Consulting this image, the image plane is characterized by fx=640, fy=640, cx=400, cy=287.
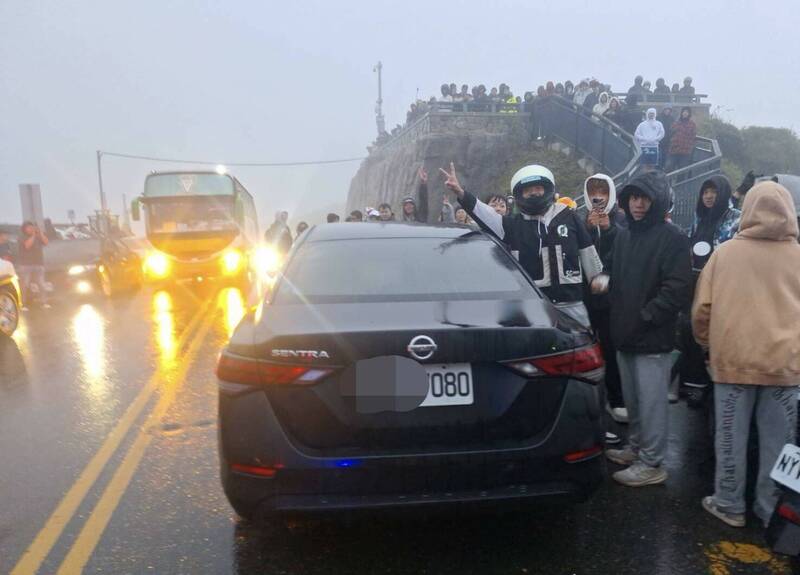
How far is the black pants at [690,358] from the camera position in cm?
468

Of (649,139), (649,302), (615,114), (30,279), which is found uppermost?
(615,114)

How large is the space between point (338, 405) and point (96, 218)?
2717 centimetres

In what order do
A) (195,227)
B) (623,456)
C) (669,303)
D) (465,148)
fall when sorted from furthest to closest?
(465,148)
(195,227)
(623,456)
(669,303)

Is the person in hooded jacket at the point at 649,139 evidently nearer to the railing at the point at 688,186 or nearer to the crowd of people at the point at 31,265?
the railing at the point at 688,186

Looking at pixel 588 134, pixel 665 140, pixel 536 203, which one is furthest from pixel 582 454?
pixel 588 134

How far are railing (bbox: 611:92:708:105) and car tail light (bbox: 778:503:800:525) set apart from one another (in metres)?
21.6

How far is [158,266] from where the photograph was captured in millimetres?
13758

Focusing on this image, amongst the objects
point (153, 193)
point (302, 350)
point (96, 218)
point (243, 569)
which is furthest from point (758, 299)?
point (96, 218)

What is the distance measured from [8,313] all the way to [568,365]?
921 cm

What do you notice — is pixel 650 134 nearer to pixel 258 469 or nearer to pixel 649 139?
pixel 649 139

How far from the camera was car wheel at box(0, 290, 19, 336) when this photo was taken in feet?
29.9

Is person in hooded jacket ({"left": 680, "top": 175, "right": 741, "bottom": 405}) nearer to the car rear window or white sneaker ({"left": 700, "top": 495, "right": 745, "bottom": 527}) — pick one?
white sneaker ({"left": 700, "top": 495, "right": 745, "bottom": 527})

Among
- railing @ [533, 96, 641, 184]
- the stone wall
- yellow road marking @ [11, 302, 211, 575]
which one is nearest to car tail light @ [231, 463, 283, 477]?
yellow road marking @ [11, 302, 211, 575]

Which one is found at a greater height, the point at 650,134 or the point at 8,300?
the point at 650,134
